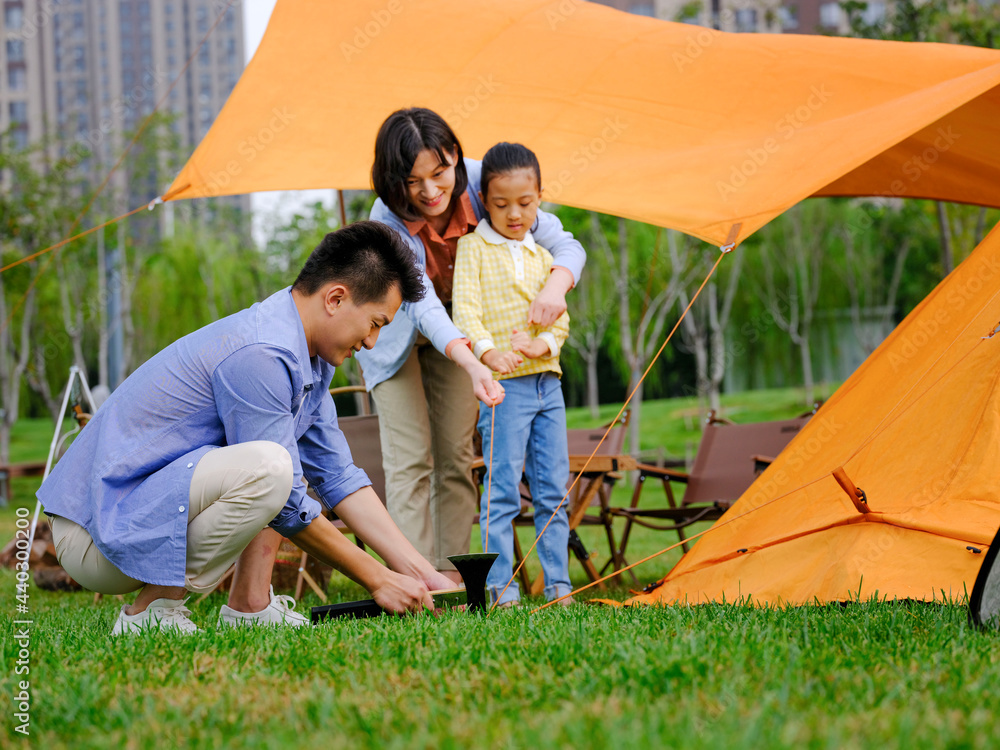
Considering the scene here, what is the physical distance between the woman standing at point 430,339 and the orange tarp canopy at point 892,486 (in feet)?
2.90

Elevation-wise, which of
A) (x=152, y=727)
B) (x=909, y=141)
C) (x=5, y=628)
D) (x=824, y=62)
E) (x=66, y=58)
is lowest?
(x=5, y=628)

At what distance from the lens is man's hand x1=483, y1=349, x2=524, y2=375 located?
3094mm

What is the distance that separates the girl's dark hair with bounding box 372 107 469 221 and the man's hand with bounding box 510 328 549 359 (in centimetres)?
59

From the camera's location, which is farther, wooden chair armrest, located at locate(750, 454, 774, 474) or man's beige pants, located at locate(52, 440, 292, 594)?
wooden chair armrest, located at locate(750, 454, 774, 474)

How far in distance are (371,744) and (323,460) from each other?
1.42 m

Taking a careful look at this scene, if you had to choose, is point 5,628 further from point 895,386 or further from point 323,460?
point 895,386

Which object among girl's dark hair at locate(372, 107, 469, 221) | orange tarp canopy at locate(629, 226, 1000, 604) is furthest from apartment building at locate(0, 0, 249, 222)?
orange tarp canopy at locate(629, 226, 1000, 604)

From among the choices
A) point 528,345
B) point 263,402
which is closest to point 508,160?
point 528,345

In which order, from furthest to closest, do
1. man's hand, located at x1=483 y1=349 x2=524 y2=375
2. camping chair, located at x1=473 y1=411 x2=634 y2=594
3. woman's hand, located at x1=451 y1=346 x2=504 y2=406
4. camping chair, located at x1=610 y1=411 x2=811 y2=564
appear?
1. camping chair, located at x1=610 y1=411 x2=811 y2=564
2. camping chair, located at x1=473 y1=411 x2=634 y2=594
3. man's hand, located at x1=483 y1=349 x2=524 y2=375
4. woman's hand, located at x1=451 y1=346 x2=504 y2=406

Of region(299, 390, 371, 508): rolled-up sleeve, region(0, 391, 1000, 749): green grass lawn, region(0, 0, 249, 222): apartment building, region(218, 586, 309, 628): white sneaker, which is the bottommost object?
region(218, 586, 309, 628): white sneaker

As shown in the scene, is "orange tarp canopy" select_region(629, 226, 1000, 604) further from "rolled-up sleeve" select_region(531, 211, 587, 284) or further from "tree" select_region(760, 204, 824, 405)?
"tree" select_region(760, 204, 824, 405)

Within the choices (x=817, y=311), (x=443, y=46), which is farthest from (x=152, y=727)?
(x=817, y=311)

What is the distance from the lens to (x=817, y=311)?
74.7ft

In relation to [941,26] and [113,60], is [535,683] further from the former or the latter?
[113,60]
